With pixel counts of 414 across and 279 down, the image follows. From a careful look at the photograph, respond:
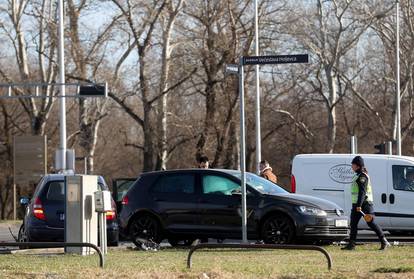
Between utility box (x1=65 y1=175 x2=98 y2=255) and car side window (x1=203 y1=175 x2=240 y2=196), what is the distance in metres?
3.11

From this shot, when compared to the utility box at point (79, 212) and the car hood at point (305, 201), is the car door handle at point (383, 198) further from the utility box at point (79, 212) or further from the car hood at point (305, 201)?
the utility box at point (79, 212)

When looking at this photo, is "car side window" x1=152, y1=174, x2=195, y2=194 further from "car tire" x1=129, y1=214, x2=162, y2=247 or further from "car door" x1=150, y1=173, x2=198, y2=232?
"car tire" x1=129, y1=214, x2=162, y2=247

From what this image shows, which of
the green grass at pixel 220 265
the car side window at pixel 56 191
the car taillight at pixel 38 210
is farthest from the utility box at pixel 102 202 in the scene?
the car side window at pixel 56 191

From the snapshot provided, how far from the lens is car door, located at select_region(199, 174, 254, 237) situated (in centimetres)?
1986

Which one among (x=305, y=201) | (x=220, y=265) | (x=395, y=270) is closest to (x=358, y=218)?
(x=305, y=201)

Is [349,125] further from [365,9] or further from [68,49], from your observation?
[68,49]

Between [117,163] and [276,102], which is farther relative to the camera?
[117,163]

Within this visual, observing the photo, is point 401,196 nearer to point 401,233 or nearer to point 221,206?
point 401,233

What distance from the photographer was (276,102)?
60.3m

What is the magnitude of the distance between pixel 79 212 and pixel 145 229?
3.02 meters

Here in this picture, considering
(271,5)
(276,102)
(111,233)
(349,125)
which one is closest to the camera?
(111,233)

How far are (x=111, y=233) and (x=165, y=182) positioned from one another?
1.50m

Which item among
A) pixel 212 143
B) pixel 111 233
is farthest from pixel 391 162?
pixel 212 143

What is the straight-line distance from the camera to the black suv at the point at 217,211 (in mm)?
19422
